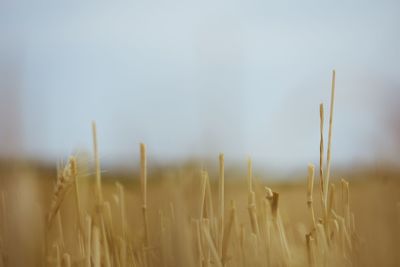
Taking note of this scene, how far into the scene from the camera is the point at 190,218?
108 cm

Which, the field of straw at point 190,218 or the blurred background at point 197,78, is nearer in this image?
the field of straw at point 190,218

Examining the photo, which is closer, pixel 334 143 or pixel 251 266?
pixel 251 266

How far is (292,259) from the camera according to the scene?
1060mm

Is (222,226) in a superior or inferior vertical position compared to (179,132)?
inferior

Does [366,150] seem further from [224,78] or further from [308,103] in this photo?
[224,78]

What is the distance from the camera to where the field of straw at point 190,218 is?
3.41 ft

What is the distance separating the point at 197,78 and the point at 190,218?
33cm

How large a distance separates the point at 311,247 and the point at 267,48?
46cm

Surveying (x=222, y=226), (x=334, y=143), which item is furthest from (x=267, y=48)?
(x=222, y=226)

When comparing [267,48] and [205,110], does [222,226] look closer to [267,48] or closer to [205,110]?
[205,110]

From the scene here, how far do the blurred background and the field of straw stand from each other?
6cm

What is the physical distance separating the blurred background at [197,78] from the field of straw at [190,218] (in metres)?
0.06

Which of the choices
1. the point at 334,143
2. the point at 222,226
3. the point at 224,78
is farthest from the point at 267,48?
the point at 222,226

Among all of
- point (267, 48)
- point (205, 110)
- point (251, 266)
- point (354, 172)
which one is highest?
point (267, 48)
